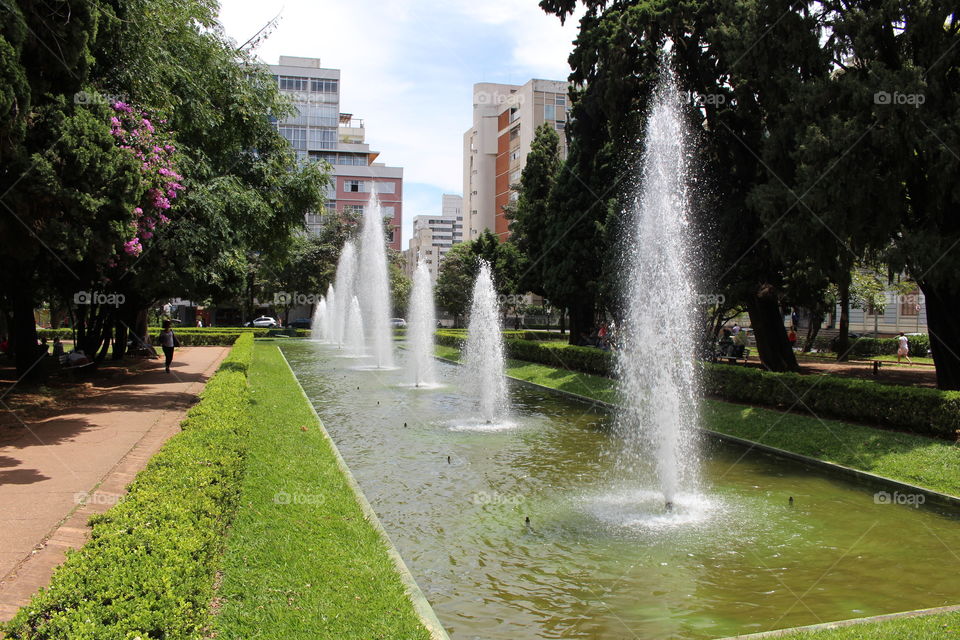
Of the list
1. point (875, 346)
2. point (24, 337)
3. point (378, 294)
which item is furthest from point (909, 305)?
point (24, 337)

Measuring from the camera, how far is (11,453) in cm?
877

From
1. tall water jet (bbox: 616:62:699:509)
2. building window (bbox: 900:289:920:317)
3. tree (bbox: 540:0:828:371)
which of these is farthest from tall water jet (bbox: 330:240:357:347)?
building window (bbox: 900:289:920:317)

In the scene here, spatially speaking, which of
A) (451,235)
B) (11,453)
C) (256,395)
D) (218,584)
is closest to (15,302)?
(256,395)

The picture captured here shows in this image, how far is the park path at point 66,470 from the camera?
5.22m

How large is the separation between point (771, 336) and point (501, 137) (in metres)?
63.7

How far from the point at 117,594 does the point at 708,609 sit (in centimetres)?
413

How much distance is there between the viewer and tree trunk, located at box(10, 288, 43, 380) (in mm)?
15320

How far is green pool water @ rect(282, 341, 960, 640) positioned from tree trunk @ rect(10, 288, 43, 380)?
911 centimetres

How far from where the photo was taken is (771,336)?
61.4 feet

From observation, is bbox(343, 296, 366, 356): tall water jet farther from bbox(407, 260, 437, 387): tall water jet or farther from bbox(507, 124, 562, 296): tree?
bbox(507, 124, 562, 296): tree

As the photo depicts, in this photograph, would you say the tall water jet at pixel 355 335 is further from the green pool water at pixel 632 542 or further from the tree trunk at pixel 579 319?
the green pool water at pixel 632 542

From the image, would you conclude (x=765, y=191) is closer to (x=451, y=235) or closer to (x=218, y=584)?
(x=218, y=584)

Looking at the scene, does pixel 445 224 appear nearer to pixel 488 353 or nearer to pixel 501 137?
pixel 501 137

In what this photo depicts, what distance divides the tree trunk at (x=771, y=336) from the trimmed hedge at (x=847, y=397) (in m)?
3.04
